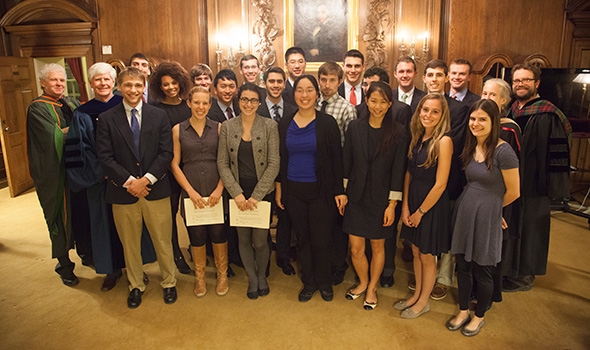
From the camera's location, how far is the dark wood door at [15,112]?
5922mm

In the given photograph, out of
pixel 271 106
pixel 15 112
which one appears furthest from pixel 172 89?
pixel 15 112

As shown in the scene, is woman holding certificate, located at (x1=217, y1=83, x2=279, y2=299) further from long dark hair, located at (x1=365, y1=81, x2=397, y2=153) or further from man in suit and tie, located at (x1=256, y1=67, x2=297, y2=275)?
long dark hair, located at (x1=365, y1=81, x2=397, y2=153)

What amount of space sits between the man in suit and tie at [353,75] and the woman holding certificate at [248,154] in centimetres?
116

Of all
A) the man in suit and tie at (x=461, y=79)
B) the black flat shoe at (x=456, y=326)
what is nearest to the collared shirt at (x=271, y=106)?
the man in suit and tie at (x=461, y=79)

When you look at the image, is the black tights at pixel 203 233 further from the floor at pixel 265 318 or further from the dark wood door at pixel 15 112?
the dark wood door at pixel 15 112

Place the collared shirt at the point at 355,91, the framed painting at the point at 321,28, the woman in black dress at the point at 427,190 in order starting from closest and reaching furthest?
the woman in black dress at the point at 427,190 < the collared shirt at the point at 355,91 < the framed painting at the point at 321,28

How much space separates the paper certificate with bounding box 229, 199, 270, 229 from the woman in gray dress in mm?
1275

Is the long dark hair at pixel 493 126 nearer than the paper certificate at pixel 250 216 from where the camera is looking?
Yes

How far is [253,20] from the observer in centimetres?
599

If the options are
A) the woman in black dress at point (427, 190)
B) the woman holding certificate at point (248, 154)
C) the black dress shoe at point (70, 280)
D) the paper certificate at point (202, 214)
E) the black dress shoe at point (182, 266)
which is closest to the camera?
Answer: the woman in black dress at point (427, 190)

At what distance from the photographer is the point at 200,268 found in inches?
129

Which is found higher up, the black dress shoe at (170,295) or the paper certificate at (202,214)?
the paper certificate at (202,214)

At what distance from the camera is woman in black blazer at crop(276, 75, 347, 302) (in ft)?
9.36

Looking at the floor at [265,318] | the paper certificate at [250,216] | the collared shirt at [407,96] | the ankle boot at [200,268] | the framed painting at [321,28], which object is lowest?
the floor at [265,318]
